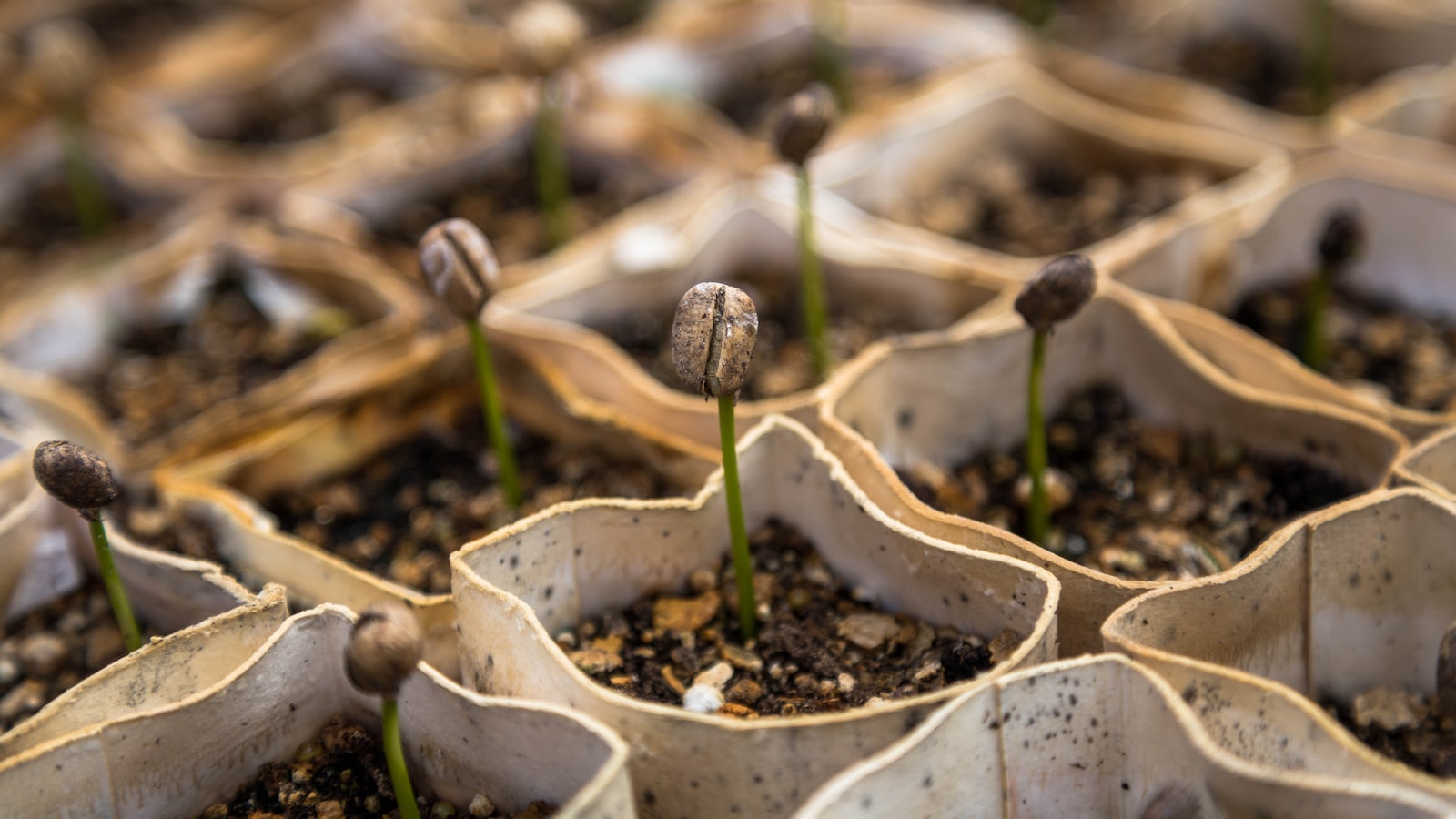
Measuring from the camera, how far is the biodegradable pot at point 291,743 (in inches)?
56.2

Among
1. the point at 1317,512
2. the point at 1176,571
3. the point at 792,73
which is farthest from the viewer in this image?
the point at 792,73

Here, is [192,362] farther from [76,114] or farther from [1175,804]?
[1175,804]

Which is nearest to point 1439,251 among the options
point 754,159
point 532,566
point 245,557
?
point 754,159

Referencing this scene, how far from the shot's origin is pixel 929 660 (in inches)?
62.5

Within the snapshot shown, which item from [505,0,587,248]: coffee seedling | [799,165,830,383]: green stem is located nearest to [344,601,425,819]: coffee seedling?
[799,165,830,383]: green stem

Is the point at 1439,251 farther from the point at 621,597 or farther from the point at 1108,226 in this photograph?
the point at 621,597

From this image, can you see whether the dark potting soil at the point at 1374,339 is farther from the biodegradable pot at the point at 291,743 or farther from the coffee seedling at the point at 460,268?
the biodegradable pot at the point at 291,743

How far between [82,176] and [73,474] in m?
1.53

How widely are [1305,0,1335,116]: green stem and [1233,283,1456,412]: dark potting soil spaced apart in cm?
61

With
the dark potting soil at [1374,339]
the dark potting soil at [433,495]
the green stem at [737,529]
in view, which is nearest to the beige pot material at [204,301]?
the dark potting soil at [433,495]

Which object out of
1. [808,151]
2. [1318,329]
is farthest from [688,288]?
[1318,329]

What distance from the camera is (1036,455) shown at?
1.78m

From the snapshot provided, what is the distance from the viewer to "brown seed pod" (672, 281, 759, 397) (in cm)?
147

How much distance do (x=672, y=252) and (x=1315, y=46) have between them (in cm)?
146
